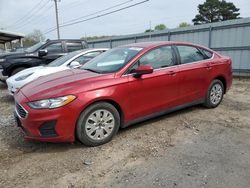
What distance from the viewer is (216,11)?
45188 millimetres

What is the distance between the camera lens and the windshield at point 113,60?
425 cm

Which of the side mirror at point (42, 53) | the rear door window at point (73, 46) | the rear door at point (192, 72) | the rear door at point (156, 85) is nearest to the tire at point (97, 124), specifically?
the rear door at point (156, 85)

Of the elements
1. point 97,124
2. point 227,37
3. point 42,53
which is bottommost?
point 97,124

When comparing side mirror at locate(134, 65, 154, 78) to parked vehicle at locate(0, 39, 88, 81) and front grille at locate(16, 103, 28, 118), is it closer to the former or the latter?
front grille at locate(16, 103, 28, 118)

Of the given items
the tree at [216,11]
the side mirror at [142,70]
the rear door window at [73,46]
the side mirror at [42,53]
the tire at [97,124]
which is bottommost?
the tire at [97,124]

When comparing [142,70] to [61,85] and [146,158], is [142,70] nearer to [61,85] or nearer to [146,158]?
[61,85]

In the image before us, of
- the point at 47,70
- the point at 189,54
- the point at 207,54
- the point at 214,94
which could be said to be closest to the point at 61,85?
the point at 189,54

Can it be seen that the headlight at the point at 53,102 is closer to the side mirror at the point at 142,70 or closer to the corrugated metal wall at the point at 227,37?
the side mirror at the point at 142,70

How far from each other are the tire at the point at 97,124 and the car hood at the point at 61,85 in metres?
0.35

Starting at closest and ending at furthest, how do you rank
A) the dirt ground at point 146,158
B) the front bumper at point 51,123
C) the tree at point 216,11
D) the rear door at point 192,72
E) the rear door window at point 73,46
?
the dirt ground at point 146,158
the front bumper at point 51,123
the rear door at point 192,72
the rear door window at point 73,46
the tree at point 216,11

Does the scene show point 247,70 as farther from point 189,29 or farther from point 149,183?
point 149,183

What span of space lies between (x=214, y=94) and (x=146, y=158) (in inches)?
109

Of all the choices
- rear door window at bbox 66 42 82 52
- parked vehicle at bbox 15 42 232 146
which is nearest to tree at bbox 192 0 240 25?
rear door window at bbox 66 42 82 52

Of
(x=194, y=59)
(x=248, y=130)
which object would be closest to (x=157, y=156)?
(x=248, y=130)
